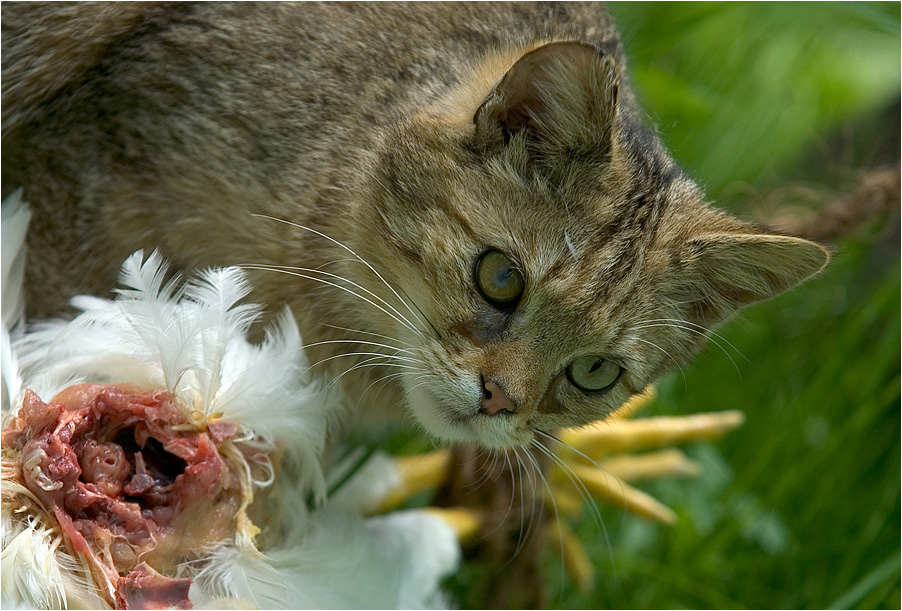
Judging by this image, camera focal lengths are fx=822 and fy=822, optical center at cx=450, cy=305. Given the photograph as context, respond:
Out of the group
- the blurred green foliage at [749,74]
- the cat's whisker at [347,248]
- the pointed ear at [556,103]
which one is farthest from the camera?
the blurred green foliage at [749,74]

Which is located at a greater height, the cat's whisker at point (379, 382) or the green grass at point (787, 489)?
the cat's whisker at point (379, 382)

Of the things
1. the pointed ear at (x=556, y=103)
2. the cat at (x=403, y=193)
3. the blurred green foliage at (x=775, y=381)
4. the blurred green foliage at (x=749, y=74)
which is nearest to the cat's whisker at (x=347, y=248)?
the cat at (x=403, y=193)

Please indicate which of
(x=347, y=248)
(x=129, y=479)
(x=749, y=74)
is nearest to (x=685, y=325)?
(x=347, y=248)

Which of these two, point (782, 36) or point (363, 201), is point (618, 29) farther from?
point (782, 36)

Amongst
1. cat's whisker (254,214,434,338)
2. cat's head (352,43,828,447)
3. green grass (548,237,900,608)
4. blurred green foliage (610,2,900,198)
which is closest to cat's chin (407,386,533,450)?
cat's head (352,43,828,447)

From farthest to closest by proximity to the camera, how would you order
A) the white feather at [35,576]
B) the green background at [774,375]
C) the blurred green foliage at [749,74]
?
the blurred green foliage at [749,74] < the green background at [774,375] < the white feather at [35,576]

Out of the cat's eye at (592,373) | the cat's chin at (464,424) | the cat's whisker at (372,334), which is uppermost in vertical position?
the cat's whisker at (372,334)

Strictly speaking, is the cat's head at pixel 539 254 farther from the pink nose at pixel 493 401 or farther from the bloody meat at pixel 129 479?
the bloody meat at pixel 129 479

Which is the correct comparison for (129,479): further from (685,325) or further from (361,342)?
(685,325)

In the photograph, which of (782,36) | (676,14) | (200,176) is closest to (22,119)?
(200,176)
